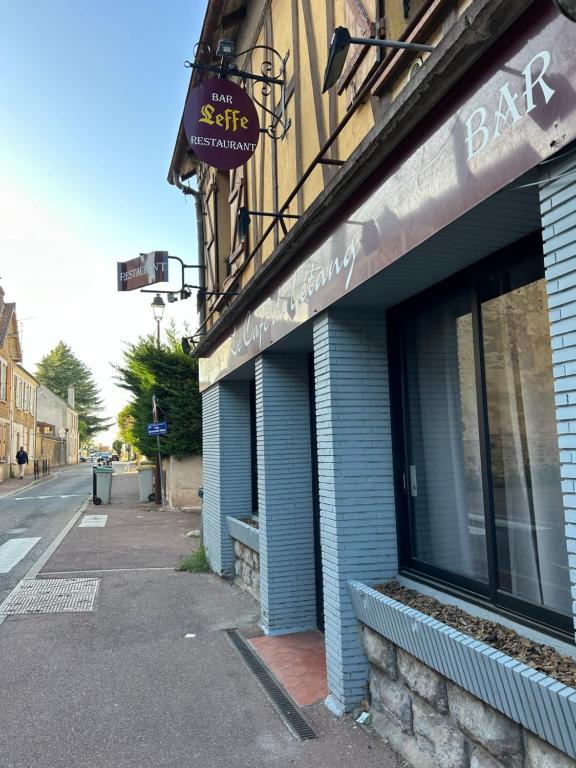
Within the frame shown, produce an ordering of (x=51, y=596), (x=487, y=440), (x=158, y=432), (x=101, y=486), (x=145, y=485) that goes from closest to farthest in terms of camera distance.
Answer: (x=487, y=440) → (x=51, y=596) → (x=158, y=432) → (x=101, y=486) → (x=145, y=485)

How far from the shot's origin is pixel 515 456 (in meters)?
3.43

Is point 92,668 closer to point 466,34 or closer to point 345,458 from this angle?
point 345,458

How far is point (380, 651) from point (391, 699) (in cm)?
28

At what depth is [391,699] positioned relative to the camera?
381 cm

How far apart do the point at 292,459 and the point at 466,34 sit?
4.58 meters

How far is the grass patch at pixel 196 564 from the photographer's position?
9492 mm

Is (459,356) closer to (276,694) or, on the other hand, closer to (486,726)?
(486,726)

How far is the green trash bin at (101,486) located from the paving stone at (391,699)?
17.1 m

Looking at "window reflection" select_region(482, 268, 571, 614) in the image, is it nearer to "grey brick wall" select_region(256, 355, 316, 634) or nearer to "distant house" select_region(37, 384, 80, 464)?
"grey brick wall" select_region(256, 355, 316, 634)

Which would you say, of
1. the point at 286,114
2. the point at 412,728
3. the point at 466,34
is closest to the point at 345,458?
the point at 412,728

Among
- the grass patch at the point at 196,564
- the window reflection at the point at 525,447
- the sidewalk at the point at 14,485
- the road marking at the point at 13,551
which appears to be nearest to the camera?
the window reflection at the point at 525,447

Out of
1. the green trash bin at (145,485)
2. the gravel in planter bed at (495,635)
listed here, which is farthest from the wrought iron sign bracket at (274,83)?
the green trash bin at (145,485)

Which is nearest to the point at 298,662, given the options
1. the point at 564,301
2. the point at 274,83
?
the point at 564,301

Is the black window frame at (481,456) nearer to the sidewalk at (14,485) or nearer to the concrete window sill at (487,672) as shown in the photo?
the concrete window sill at (487,672)
